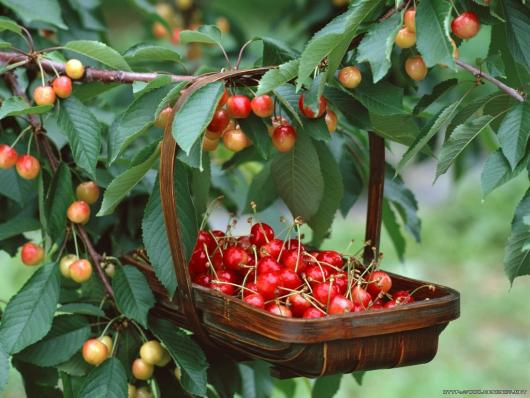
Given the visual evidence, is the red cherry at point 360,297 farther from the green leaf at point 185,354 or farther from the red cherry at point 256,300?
the green leaf at point 185,354

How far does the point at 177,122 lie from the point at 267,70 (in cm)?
15

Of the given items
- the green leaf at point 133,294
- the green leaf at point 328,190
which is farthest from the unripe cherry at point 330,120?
the green leaf at point 133,294

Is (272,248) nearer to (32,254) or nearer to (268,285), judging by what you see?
(268,285)

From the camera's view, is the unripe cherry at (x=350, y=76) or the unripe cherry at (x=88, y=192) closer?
the unripe cherry at (x=350, y=76)

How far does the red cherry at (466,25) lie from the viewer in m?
0.99

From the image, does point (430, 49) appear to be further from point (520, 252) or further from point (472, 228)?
point (472, 228)

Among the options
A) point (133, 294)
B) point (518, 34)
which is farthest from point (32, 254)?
point (518, 34)

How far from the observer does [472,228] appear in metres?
4.70

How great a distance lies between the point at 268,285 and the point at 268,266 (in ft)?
0.13

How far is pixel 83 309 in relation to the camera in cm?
118

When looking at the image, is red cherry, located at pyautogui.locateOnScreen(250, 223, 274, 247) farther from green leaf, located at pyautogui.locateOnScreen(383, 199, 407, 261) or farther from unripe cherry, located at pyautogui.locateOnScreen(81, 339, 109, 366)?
green leaf, located at pyautogui.locateOnScreen(383, 199, 407, 261)

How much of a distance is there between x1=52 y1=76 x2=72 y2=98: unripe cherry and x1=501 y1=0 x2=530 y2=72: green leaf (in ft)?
1.92

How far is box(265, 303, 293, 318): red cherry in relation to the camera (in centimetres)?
99

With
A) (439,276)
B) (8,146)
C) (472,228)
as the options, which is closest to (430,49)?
(8,146)
